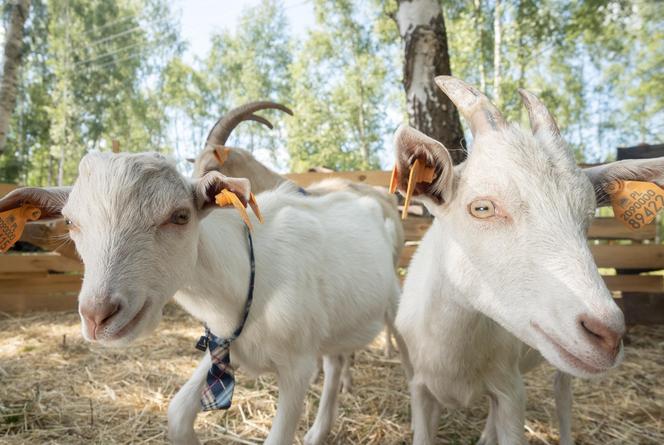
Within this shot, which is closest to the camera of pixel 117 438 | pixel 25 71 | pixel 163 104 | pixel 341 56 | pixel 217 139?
pixel 117 438

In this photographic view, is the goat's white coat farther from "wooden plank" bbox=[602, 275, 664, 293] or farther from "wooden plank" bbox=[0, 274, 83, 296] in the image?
"wooden plank" bbox=[0, 274, 83, 296]

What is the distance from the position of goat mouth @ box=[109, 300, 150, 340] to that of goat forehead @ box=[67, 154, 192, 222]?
31cm

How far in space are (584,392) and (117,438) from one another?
126 inches

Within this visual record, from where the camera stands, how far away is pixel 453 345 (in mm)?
1924

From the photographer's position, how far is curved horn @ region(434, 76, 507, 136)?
176 cm

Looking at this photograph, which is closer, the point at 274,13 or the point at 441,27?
the point at 441,27

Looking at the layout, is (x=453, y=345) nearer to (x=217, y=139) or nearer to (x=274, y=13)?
(x=217, y=139)

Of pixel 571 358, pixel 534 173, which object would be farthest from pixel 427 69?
pixel 571 358

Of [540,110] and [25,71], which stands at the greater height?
[25,71]

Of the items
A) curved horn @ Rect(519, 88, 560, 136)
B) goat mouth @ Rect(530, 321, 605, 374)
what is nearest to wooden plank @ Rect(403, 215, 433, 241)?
curved horn @ Rect(519, 88, 560, 136)

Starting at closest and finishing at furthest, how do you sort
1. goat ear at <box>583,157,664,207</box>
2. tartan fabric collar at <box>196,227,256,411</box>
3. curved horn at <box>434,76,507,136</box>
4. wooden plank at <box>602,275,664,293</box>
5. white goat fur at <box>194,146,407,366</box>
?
goat ear at <box>583,157,664,207</box>, curved horn at <box>434,76,507,136</box>, tartan fabric collar at <box>196,227,256,411</box>, white goat fur at <box>194,146,407,366</box>, wooden plank at <box>602,275,664,293</box>

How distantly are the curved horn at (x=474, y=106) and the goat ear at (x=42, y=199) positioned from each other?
165cm

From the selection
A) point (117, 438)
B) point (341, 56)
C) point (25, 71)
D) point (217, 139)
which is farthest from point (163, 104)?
point (117, 438)

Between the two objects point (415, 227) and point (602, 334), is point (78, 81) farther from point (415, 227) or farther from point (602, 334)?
point (602, 334)
